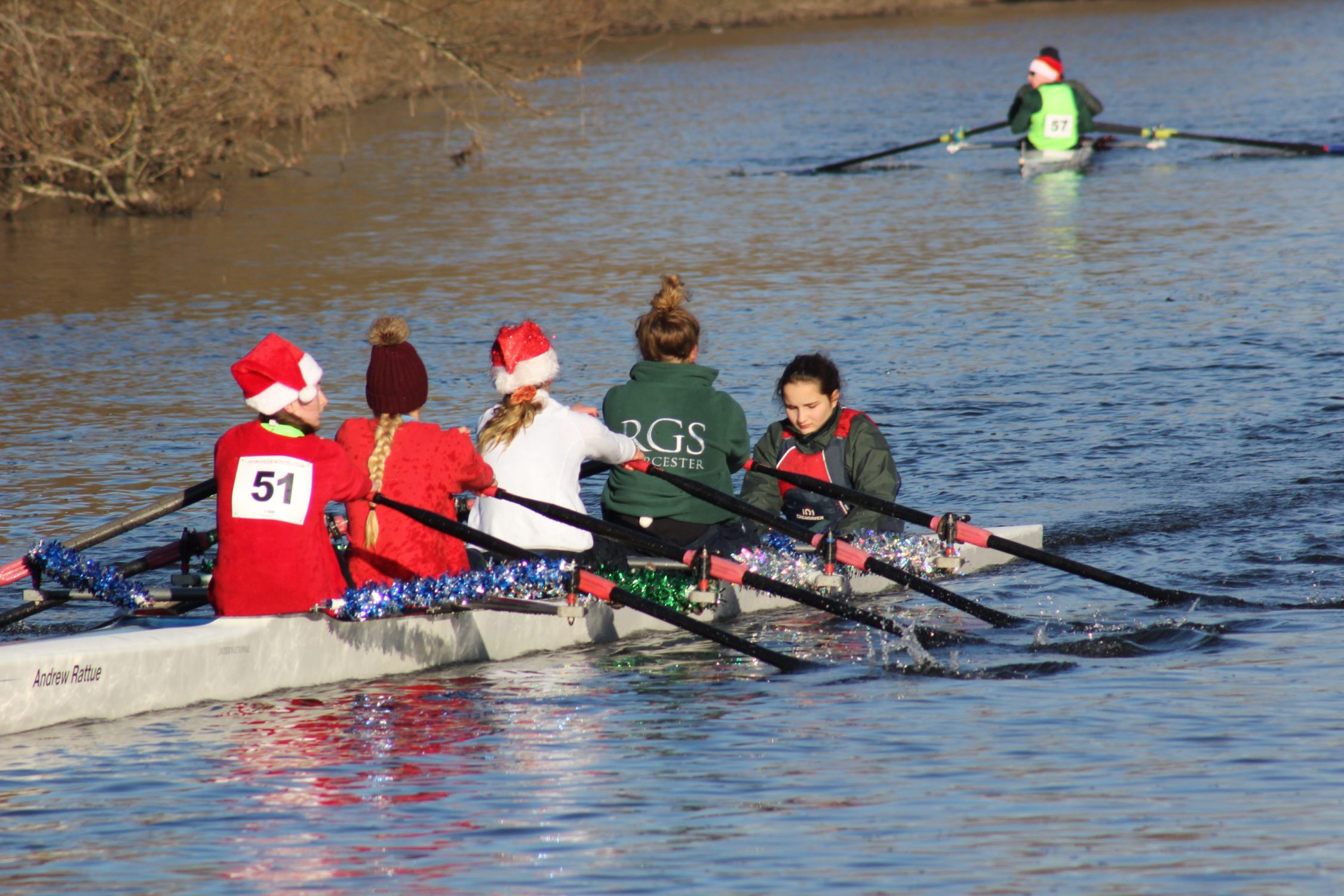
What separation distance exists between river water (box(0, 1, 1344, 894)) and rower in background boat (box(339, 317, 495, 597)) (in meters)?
0.51

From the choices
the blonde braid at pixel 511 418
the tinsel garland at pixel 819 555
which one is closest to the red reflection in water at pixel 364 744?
the blonde braid at pixel 511 418

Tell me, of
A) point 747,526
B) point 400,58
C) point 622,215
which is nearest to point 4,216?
point 622,215

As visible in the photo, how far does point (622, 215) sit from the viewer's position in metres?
22.7

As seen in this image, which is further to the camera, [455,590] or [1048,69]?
[1048,69]

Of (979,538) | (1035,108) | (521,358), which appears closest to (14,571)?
(521,358)

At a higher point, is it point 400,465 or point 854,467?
point 400,465

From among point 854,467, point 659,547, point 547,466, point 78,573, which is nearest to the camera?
point 78,573

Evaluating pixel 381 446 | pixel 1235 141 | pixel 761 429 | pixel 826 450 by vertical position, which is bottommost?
pixel 761 429

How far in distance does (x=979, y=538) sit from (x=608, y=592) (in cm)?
194

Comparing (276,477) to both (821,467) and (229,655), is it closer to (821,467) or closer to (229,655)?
(229,655)

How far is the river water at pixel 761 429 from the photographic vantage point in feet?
17.6

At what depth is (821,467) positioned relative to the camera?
8.80 meters

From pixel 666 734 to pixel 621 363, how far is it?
8355 millimetres

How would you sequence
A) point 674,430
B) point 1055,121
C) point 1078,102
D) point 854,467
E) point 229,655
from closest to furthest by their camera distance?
point 229,655 → point 674,430 → point 854,467 → point 1078,102 → point 1055,121
